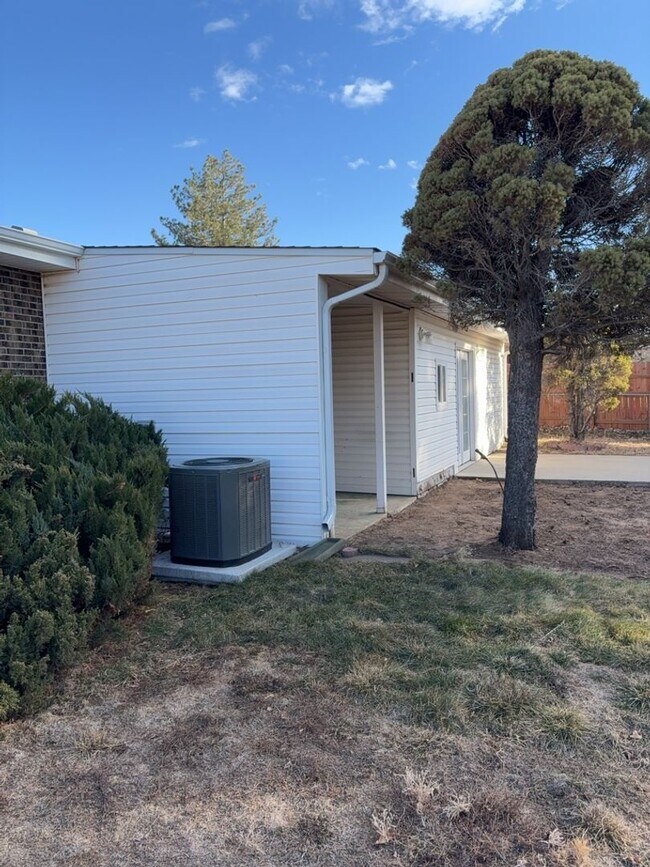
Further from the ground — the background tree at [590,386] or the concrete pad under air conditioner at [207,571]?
the background tree at [590,386]

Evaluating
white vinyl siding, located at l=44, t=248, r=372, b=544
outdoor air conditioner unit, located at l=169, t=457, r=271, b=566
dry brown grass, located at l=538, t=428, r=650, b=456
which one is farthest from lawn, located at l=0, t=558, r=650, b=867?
dry brown grass, located at l=538, t=428, r=650, b=456

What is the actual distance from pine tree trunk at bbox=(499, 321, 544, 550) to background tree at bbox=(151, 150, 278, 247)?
69.4 ft

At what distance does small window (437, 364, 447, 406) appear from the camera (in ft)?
33.2

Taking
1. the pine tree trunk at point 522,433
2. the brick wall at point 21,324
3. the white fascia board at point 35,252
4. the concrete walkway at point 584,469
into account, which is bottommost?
the concrete walkway at point 584,469

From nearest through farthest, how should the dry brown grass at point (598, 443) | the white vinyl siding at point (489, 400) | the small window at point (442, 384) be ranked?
the small window at point (442, 384) < the white vinyl siding at point (489, 400) < the dry brown grass at point (598, 443)

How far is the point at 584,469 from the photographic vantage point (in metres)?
11.1

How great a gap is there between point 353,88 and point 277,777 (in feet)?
51.6

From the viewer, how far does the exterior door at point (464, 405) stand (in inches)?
454

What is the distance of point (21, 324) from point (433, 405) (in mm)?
5931

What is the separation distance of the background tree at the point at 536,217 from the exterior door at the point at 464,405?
5693mm

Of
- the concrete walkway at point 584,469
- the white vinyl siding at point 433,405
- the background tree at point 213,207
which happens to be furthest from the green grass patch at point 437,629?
the background tree at point 213,207

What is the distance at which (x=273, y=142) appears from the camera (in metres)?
Result: 20.7

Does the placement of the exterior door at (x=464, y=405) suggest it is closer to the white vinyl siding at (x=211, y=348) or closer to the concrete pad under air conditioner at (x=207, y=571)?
the white vinyl siding at (x=211, y=348)

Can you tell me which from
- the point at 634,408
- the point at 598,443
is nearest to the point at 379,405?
the point at 598,443
